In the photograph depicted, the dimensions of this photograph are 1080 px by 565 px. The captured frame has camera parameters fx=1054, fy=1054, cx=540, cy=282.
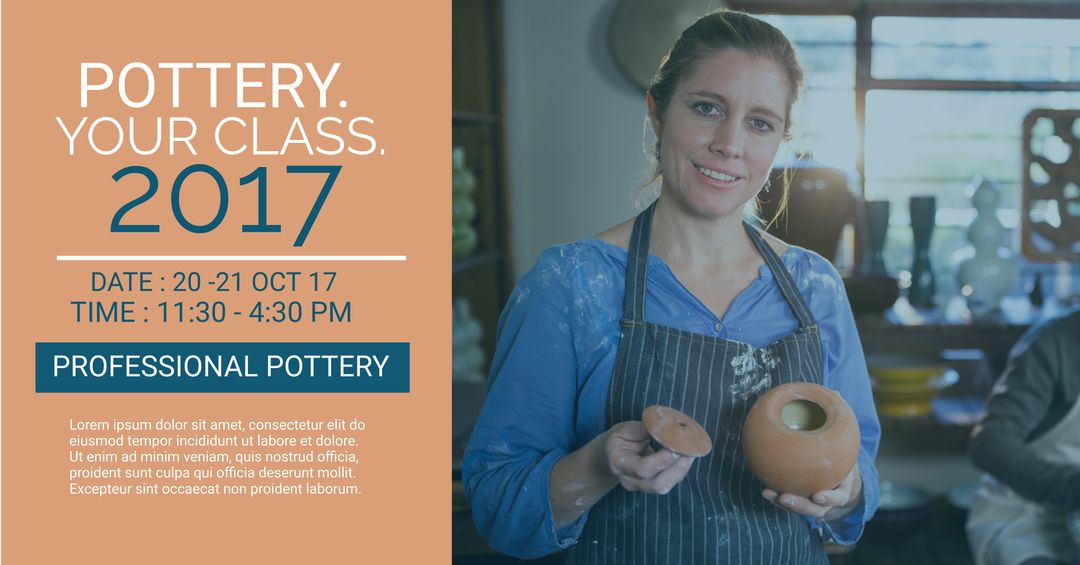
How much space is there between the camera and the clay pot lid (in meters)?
1.08

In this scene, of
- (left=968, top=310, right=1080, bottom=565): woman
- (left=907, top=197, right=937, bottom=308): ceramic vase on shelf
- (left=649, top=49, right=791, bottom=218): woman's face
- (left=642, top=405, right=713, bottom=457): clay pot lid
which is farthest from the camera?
(left=907, top=197, right=937, bottom=308): ceramic vase on shelf

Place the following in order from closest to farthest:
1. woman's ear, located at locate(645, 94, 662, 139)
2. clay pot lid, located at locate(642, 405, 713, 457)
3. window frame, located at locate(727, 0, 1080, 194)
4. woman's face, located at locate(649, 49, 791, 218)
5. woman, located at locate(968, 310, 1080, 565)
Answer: clay pot lid, located at locate(642, 405, 713, 457)
woman's face, located at locate(649, 49, 791, 218)
woman's ear, located at locate(645, 94, 662, 139)
woman, located at locate(968, 310, 1080, 565)
window frame, located at locate(727, 0, 1080, 194)

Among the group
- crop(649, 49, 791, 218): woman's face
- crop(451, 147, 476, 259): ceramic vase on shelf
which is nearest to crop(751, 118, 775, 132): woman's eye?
crop(649, 49, 791, 218): woman's face

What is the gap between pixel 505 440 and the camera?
4.19 ft

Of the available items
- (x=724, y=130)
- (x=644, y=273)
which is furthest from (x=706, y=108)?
(x=644, y=273)

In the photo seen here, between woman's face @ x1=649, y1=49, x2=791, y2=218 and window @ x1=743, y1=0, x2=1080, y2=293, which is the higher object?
window @ x1=743, y1=0, x2=1080, y2=293

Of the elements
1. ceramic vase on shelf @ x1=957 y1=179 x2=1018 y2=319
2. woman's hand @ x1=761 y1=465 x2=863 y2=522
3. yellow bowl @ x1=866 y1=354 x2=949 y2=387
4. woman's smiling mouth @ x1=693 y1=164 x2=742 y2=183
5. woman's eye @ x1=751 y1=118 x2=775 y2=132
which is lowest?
yellow bowl @ x1=866 y1=354 x2=949 y2=387

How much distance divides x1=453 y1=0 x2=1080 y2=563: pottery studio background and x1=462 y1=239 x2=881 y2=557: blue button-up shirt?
1641 millimetres

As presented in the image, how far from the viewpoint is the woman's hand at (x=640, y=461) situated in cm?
109

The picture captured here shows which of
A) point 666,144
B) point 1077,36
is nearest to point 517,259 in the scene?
point 1077,36

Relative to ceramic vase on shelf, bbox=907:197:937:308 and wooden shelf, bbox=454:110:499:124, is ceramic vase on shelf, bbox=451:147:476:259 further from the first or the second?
ceramic vase on shelf, bbox=907:197:937:308

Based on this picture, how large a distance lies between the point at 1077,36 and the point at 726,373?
2871 millimetres

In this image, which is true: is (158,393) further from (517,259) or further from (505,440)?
(517,259)

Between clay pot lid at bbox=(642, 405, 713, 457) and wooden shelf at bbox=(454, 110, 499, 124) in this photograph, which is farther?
wooden shelf at bbox=(454, 110, 499, 124)
